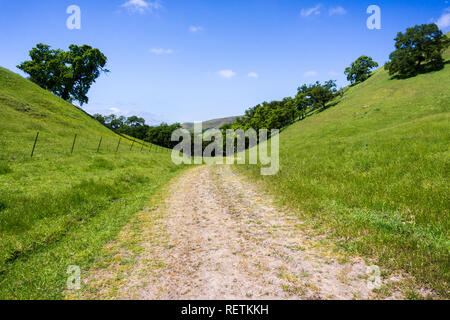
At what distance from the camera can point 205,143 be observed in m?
112

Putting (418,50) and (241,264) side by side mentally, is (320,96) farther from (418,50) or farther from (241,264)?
(241,264)

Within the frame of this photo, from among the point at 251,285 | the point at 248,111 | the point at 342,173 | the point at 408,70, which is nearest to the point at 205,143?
the point at 248,111

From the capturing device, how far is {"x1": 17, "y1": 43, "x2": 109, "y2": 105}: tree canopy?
212ft

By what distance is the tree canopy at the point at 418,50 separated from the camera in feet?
174

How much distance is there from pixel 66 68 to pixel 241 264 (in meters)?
85.6

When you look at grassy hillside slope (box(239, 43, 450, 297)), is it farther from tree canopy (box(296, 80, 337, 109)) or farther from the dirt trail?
tree canopy (box(296, 80, 337, 109))

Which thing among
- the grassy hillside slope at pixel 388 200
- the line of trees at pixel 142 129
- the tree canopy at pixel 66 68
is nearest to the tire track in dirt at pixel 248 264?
the grassy hillside slope at pixel 388 200

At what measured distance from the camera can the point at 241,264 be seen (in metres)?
5.04

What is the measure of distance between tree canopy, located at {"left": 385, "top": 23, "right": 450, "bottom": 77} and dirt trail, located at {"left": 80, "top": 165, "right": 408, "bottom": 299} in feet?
235

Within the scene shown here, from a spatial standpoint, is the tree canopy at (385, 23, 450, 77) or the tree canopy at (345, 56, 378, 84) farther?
the tree canopy at (345, 56, 378, 84)

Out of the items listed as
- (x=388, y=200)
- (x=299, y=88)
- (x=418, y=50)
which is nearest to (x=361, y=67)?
(x=299, y=88)

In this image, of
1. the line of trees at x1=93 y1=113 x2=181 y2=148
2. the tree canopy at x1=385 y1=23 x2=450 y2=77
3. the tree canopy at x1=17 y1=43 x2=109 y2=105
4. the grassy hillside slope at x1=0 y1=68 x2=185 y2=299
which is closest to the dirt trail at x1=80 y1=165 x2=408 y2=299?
the grassy hillside slope at x1=0 y1=68 x2=185 y2=299

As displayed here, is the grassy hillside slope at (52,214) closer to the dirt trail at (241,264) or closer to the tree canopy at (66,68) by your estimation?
the dirt trail at (241,264)
